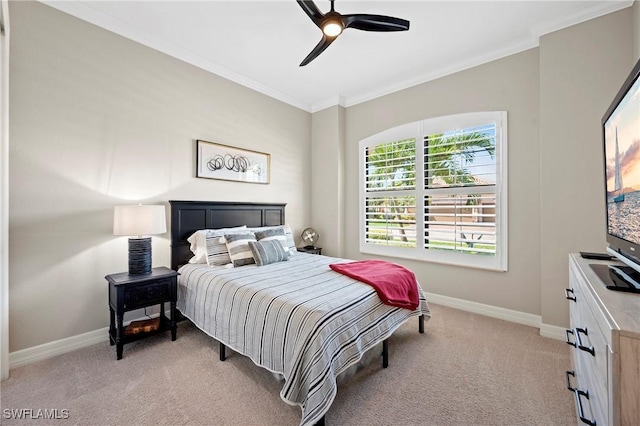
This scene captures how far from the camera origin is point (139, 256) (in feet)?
8.15

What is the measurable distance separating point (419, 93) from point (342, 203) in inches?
76.6

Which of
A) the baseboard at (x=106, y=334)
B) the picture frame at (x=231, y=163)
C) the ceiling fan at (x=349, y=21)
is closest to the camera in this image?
the ceiling fan at (x=349, y=21)

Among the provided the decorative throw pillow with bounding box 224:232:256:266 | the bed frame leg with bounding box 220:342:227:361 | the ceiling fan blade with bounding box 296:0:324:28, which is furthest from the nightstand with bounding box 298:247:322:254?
the ceiling fan blade with bounding box 296:0:324:28

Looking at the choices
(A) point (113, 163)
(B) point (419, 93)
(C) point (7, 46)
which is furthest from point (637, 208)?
(C) point (7, 46)

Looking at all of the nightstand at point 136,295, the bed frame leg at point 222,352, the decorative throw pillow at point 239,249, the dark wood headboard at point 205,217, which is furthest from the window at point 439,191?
the nightstand at point 136,295

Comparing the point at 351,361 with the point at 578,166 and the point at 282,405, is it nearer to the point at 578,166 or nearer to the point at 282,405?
the point at 282,405

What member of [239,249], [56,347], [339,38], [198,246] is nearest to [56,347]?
[56,347]

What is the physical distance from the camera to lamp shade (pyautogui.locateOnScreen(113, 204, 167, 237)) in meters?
2.33

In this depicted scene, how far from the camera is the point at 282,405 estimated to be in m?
1.70

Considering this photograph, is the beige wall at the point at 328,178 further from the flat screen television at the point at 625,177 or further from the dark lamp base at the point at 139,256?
the flat screen television at the point at 625,177

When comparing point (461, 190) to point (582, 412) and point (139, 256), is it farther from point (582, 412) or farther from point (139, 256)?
point (139, 256)

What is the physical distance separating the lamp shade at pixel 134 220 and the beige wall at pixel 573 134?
374cm

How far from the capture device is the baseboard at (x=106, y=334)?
7.01 feet

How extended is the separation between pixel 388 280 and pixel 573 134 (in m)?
2.20
